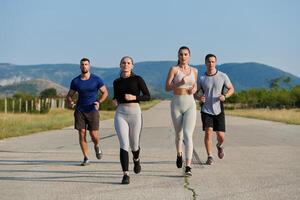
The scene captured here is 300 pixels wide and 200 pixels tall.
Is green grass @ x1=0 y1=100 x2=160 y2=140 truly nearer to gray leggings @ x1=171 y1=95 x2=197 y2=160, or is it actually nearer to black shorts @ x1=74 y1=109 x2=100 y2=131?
black shorts @ x1=74 y1=109 x2=100 y2=131

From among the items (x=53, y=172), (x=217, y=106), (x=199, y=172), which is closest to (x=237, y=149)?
(x=217, y=106)

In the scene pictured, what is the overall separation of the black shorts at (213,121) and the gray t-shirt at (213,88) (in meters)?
0.09

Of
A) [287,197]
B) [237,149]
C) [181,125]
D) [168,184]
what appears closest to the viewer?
[287,197]

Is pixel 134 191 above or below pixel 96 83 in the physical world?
below

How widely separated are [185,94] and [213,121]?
171 cm

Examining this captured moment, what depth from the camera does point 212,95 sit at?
1027cm

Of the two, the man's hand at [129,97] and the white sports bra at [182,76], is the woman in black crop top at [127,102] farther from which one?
the white sports bra at [182,76]

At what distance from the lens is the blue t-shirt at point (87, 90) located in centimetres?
1024

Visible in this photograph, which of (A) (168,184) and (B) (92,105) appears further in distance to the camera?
(B) (92,105)

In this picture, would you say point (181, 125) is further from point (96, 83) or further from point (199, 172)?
point (96, 83)

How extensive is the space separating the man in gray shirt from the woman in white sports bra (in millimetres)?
1191

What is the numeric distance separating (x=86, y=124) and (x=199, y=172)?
2328 mm

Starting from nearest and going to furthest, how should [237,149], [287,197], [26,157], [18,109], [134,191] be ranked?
1. [287,197]
2. [134,191]
3. [26,157]
4. [237,149]
5. [18,109]

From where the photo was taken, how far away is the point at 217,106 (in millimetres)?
10367
